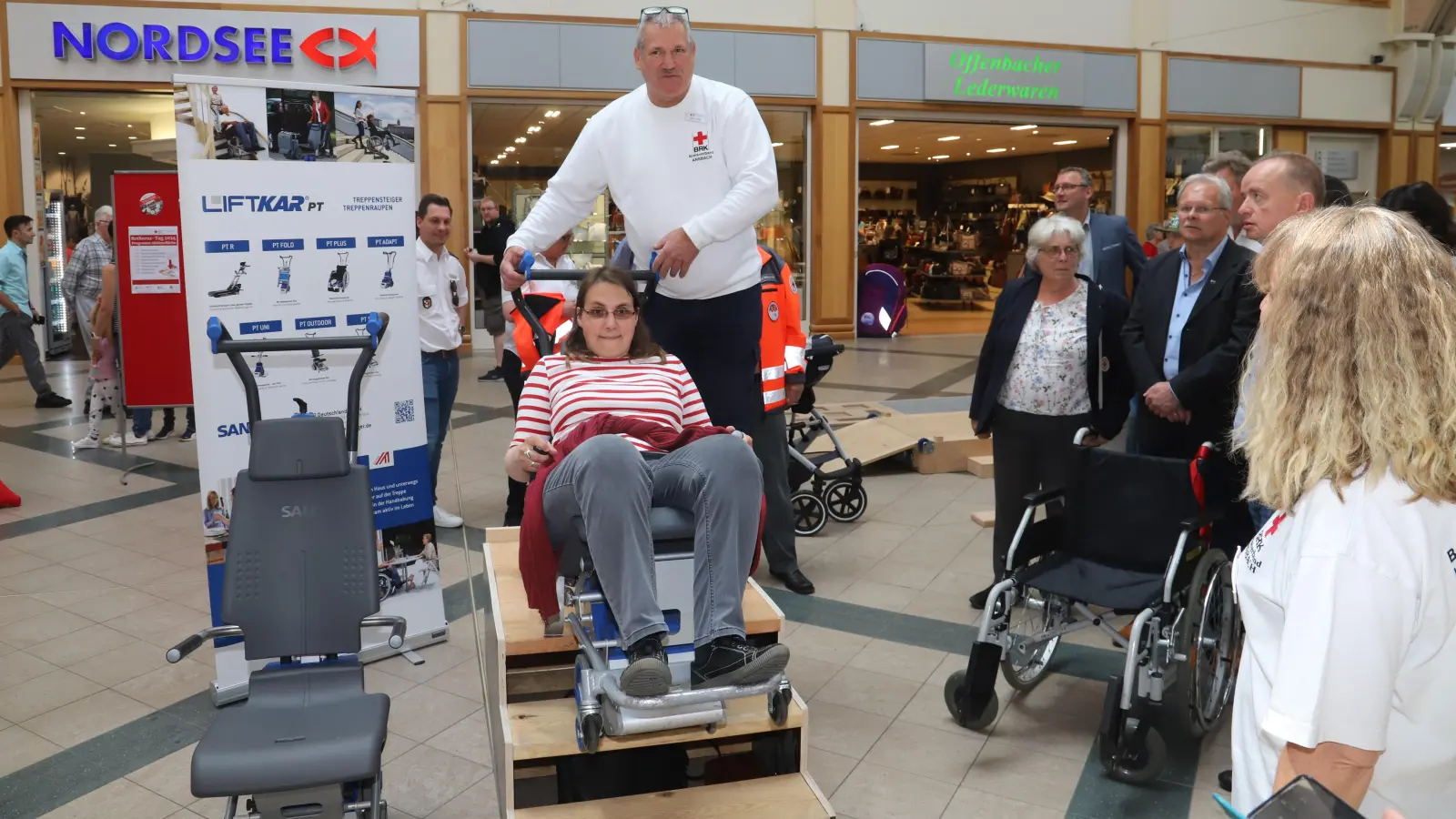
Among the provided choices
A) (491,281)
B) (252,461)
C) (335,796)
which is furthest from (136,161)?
(335,796)

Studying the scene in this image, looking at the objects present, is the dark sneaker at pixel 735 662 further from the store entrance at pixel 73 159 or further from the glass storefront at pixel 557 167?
the store entrance at pixel 73 159

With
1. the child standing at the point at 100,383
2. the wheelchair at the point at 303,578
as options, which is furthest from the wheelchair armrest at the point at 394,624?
the child standing at the point at 100,383

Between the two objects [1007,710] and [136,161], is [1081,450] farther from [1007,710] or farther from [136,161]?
[136,161]

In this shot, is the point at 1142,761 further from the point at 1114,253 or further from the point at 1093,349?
the point at 1114,253

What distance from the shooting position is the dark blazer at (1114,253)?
5.05 meters

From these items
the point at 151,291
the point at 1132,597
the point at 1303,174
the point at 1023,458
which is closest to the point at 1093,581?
the point at 1132,597

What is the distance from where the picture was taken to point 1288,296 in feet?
4.49

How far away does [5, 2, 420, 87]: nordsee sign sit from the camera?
1066 cm

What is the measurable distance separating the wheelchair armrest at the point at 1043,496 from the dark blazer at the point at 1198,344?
51 centimetres

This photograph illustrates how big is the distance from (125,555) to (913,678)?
367cm

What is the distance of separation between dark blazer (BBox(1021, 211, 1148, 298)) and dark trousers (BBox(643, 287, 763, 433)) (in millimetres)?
2179

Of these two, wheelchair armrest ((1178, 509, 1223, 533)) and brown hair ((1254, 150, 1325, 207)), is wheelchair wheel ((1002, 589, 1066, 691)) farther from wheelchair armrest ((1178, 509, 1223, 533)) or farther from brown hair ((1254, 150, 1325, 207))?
brown hair ((1254, 150, 1325, 207))

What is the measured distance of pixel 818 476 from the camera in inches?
219

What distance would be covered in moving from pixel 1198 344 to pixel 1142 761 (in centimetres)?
144
